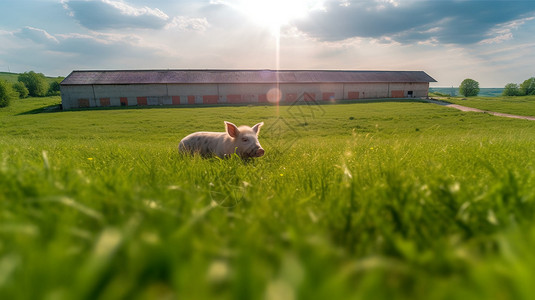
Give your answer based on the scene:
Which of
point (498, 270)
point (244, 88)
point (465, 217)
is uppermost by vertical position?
point (244, 88)

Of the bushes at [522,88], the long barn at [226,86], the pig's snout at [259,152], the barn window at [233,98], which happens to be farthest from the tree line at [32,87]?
the bushes at [522,88]

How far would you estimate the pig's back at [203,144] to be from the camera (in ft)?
23.2

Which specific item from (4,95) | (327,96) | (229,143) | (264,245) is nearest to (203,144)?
(229,143)

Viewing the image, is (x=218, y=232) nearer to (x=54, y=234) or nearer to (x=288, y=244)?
(x=288, y=244)

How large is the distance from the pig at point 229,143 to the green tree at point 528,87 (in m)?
152

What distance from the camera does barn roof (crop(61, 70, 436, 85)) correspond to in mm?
56875

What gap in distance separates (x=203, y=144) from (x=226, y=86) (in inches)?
2193

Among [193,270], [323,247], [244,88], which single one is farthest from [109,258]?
[244,88]

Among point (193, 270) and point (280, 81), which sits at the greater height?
point (280, 81)

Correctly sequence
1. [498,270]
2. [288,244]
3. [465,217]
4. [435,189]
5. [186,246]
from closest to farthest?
[498,270] < [186,246] < [288,244] < [465,217] < [435,189]

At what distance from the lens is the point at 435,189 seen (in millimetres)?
1633

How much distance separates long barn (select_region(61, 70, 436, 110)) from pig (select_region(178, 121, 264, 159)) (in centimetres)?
4871

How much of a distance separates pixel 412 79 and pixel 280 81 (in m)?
36.6

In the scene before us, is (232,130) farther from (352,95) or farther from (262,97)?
(352,95)
